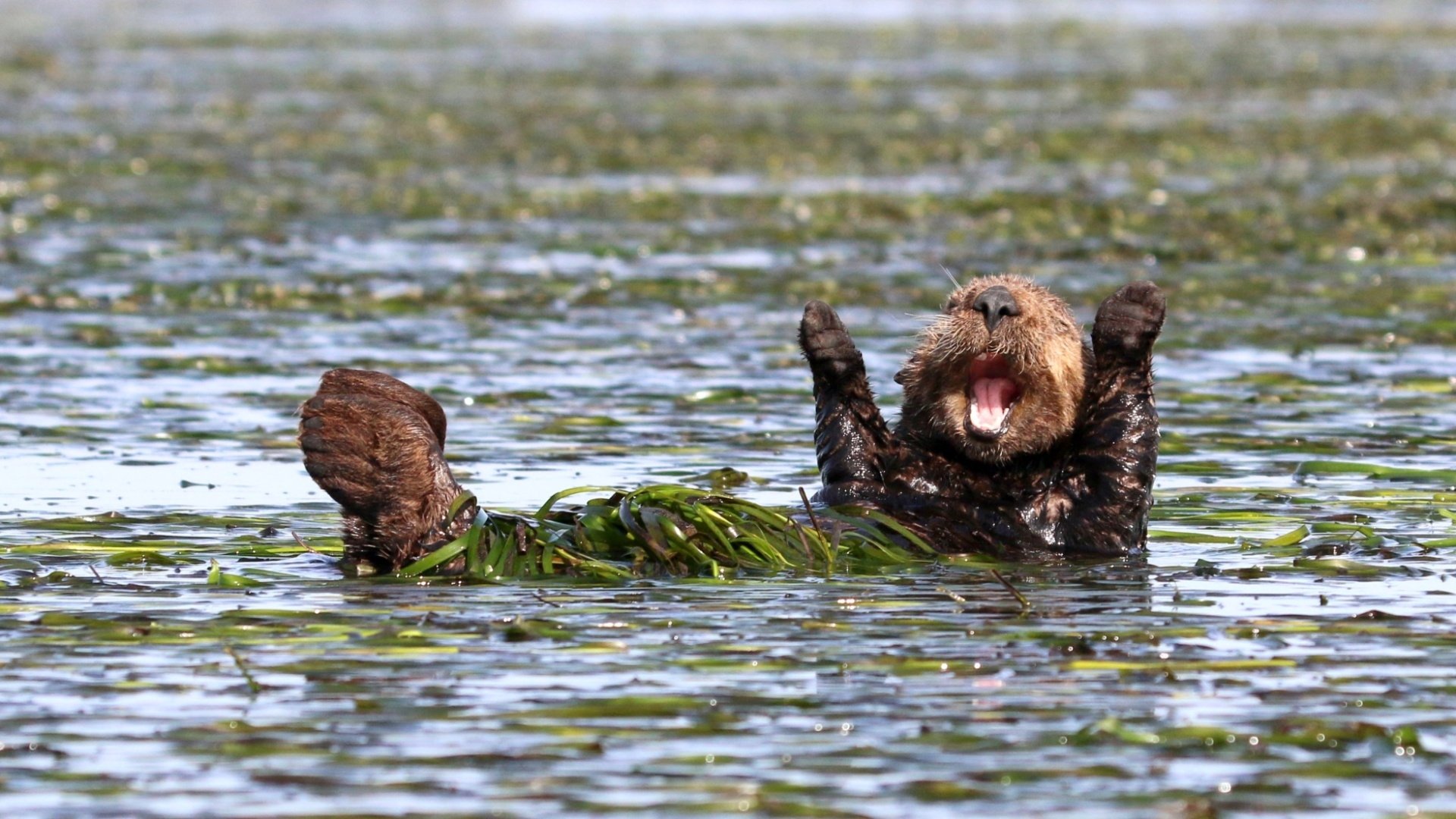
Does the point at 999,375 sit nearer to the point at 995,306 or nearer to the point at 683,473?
the point at 995,306

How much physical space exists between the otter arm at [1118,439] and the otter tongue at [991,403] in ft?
0.83

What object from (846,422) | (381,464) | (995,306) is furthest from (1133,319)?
(381,464)

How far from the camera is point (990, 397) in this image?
6.63 meters

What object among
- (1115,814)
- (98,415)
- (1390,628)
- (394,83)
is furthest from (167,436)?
(394,83)

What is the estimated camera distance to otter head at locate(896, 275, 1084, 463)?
252 inches

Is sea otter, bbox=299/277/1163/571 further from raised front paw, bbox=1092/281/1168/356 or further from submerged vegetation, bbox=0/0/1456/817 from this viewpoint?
submerged vegetation, bbox=0/0/1456/817

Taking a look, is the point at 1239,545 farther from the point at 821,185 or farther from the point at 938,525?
the point at 821,185

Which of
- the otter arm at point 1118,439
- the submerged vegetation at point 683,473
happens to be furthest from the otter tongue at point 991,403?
the submerged vegetation at point 683,473

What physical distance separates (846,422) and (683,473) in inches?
53.7

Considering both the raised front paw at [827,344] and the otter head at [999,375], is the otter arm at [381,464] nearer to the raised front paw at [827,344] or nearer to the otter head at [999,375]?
the raised front paw at [827,344]

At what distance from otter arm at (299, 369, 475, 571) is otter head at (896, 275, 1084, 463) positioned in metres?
1.36

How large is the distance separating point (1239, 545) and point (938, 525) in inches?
33.7

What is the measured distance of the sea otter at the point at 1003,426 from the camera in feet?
21.3

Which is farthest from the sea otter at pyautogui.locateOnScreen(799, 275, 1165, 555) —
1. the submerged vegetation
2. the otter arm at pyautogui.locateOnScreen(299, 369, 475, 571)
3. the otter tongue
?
the otter arm at pyautogui.locateOnScreen(299, 369, 475, 571)
